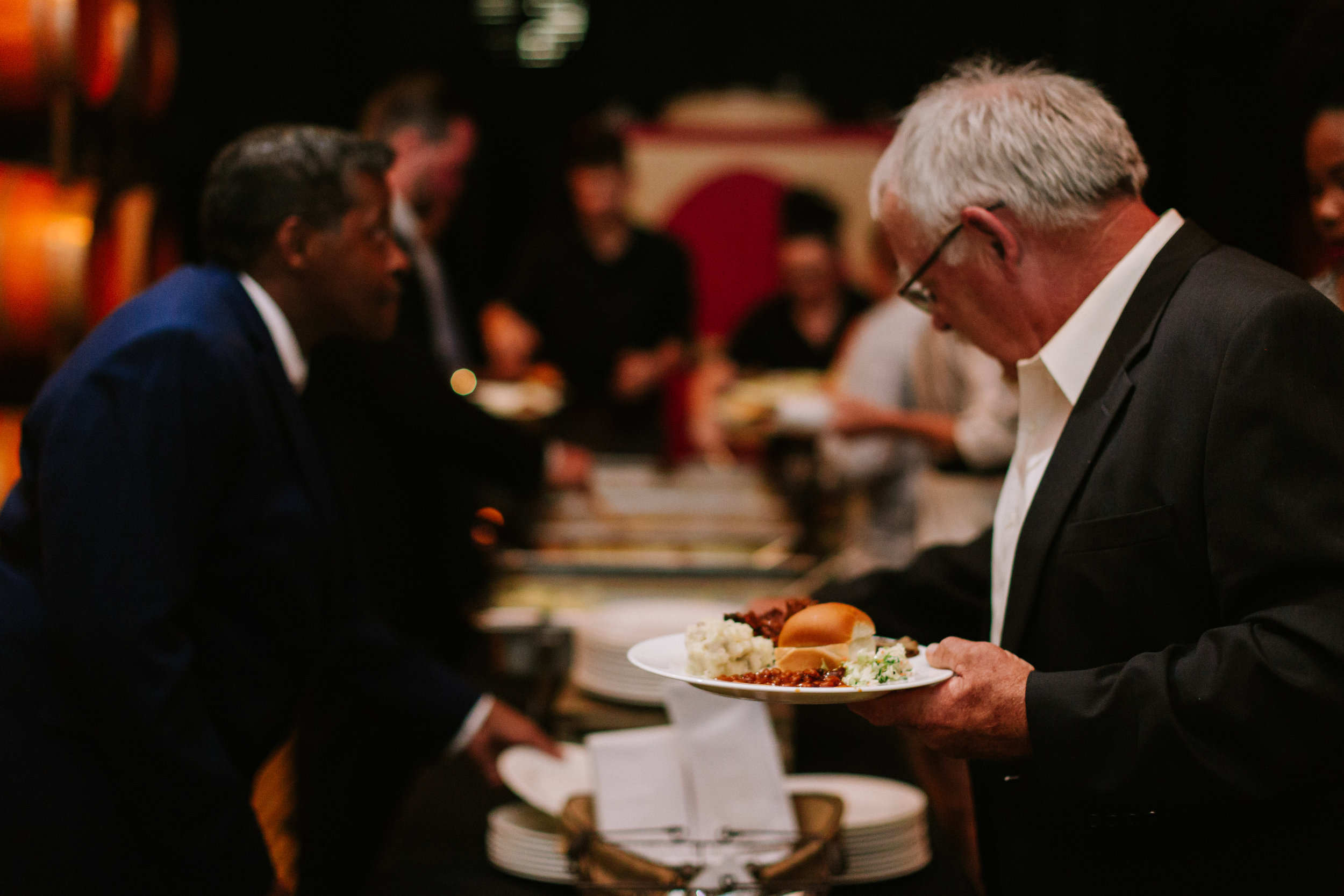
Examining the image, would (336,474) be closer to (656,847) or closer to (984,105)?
(656,847)

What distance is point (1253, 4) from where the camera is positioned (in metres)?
1.69

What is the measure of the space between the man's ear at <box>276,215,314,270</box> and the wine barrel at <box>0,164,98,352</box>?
0.91 m

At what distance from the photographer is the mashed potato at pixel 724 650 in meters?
1.19

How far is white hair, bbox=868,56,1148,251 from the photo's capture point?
1.24 metres

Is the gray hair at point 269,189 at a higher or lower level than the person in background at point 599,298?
higher

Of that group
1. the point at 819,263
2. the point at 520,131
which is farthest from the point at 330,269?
the point at 520,131

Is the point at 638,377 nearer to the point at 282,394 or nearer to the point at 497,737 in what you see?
the point at 497,737

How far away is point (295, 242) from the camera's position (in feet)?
5.37

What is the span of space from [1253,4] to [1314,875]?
1.20 m

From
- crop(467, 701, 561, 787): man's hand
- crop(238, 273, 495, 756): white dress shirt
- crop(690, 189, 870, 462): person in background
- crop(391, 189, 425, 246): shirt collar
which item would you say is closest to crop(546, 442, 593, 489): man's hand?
crop(391, 189, 425, 246): shirt collar

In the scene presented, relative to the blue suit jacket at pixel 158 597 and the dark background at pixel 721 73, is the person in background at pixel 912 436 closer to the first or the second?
the dark background at pixel 721 73

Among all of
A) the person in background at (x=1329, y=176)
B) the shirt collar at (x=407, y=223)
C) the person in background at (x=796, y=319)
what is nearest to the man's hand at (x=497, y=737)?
the person in background at (x=1329, y=176)

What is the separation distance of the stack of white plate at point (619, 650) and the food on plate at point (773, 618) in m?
0.45

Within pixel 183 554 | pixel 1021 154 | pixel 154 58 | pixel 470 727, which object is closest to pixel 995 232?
pixel 1021 154
